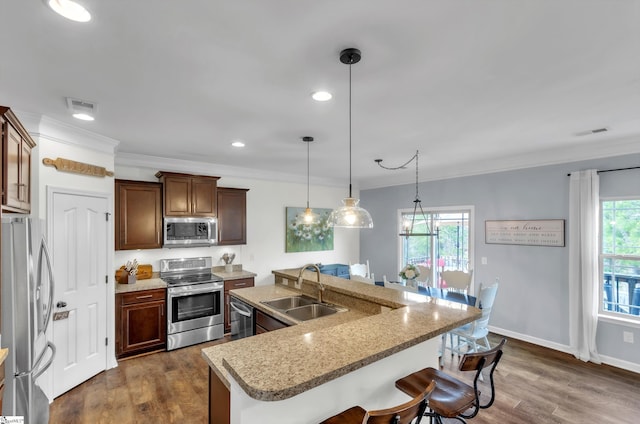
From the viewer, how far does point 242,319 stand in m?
3.08

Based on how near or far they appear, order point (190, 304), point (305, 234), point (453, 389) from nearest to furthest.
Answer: point (453, 389), point (190, 304), point (305, 234)

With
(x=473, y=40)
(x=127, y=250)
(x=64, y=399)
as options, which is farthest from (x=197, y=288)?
(x=473, y=40)

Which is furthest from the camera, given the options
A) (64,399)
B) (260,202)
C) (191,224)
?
(260,202)

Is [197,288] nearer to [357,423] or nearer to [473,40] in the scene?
[357,423]

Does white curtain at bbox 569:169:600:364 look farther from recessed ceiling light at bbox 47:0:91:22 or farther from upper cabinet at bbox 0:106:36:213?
upper cabinet at bbox 0:106:36:213

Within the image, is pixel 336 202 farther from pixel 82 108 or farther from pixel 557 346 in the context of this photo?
pixel 82 108

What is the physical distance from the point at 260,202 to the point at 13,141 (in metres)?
3.55

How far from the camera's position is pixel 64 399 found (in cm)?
288

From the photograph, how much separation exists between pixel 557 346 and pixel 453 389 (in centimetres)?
336

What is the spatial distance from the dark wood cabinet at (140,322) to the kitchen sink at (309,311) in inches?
82.5

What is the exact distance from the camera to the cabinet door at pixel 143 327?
371cm

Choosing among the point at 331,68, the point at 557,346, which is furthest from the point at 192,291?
the point at 557,346

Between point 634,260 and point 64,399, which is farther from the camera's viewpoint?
point 634,260

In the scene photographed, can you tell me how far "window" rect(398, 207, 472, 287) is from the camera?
5090mm
